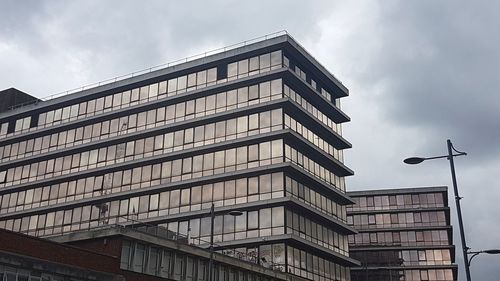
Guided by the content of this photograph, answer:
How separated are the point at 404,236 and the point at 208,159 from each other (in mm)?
49248

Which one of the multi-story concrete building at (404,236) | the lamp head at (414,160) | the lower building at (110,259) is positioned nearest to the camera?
the lamp head at (414,160)

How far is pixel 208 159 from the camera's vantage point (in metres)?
64.4

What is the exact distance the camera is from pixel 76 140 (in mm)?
74062

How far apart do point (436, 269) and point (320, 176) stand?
42573 mm

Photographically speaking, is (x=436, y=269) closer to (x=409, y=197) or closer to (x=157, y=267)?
(x=409, y=197)

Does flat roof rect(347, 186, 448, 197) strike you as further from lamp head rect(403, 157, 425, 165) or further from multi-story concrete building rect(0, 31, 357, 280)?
lamp head rect(403, 157, 425, 165)

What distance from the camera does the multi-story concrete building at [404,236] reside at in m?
99.9

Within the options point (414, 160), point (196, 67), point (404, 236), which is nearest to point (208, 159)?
point (196, 67)

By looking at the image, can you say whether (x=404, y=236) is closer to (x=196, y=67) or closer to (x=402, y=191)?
(x=402, y=191)

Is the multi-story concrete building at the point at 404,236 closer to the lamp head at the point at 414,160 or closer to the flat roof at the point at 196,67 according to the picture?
the flat roof at the point at 196,67

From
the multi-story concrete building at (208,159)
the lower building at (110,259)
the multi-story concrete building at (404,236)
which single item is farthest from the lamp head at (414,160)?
the multi-story concrete building at (404,236)

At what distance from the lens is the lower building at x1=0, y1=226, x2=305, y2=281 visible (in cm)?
3275

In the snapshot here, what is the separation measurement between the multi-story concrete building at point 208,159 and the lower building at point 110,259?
10.9 meters

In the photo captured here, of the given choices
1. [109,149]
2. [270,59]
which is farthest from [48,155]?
[270,59]
